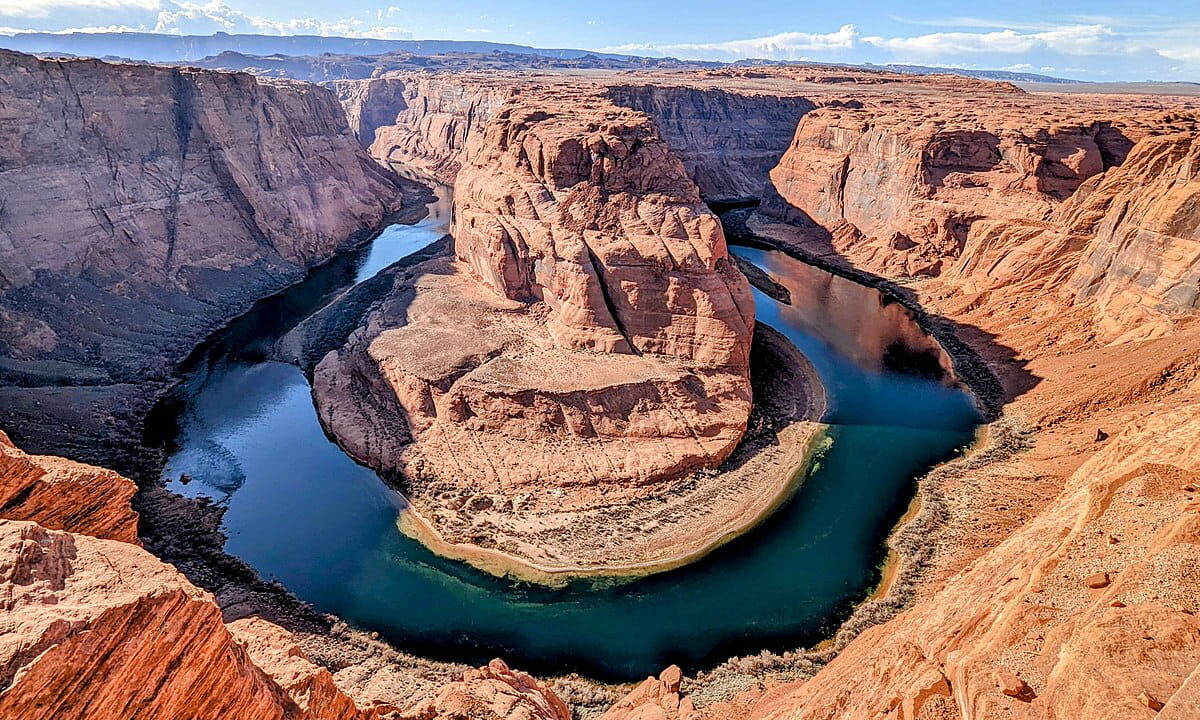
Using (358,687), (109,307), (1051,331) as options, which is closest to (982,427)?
(1051,331)

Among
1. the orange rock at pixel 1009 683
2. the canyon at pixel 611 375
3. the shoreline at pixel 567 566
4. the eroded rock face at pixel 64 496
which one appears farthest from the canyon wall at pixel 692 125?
the orange rock at pixel 1009 683

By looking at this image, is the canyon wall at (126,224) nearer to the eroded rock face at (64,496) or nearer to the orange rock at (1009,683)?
the eroded rock face at (64,496)

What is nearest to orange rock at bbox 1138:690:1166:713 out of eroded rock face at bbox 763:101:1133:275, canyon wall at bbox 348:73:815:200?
eroded rock face at bbox 763:101:1133:275

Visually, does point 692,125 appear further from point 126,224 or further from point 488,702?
point 488,702

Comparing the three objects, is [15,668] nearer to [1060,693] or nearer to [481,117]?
[1060,693]

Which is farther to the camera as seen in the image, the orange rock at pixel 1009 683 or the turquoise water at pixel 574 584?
the turquoise water at pixel 574 584

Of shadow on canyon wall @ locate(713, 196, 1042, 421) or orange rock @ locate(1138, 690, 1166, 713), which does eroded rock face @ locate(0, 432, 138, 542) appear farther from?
shadow on canyon wall @ locate(713, 196, 1042, 421)
